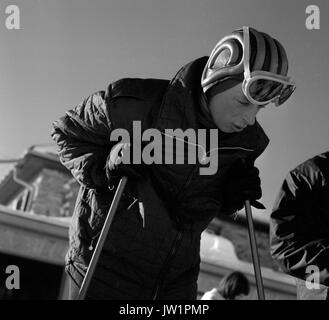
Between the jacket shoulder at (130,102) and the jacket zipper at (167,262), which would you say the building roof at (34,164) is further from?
the jacket zipper at (167,262)

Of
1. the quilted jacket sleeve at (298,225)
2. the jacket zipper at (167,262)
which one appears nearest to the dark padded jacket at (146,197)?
the jacket zipper at (167,262)

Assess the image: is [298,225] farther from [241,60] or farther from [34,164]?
[34,164]

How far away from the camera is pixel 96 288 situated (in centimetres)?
221

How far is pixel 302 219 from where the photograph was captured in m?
2.89

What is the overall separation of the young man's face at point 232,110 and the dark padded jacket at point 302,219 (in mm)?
833

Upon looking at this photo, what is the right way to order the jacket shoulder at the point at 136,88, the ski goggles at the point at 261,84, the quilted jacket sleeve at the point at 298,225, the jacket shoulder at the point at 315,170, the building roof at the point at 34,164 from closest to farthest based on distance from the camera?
the ski goggles at the point at 261,84
the jacket shoulder at the point at 136,88
the quilted jacket sleeve at the point at 298,225
the jacket shoulder at the point at 315,170
the building roof at the point at 34,164

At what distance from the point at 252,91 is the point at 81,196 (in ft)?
2.79

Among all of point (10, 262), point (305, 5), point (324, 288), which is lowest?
point (10, 262)

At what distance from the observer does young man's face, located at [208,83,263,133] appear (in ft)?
7.23

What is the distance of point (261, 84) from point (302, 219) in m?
1.04

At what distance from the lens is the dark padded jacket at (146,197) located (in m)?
2.23
